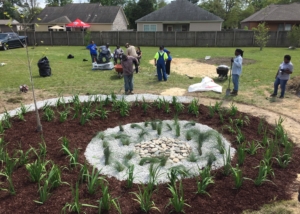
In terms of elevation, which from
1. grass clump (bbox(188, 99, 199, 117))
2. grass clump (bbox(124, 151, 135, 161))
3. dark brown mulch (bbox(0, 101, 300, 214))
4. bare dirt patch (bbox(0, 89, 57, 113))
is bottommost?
dark brown mulch (bbox(0, 101, 300, 214))

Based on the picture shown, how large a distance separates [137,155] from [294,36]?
2436cm

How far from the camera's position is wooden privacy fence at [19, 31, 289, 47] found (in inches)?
1097

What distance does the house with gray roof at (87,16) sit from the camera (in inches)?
1533

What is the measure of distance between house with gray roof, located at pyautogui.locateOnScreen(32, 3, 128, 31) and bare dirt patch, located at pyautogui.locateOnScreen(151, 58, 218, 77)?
25.8m

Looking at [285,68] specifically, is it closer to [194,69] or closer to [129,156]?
[194,69]

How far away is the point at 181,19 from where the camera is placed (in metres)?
34.1

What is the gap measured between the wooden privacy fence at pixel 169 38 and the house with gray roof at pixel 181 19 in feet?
18.6

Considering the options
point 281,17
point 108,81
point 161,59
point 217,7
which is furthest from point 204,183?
point 217,7

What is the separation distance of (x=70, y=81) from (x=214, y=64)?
827 centimetres

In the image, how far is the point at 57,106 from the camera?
24.1 feet

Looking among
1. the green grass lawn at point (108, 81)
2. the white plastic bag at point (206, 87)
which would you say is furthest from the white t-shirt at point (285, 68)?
the white plastic bag at point (206, 87)

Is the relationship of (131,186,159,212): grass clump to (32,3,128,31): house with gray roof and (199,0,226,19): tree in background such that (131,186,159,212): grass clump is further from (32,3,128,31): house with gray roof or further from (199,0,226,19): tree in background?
(199,0,226,19): tree in background

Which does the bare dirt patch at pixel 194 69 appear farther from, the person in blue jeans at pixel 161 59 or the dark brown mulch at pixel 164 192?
the dark brown mulch at pixel 164 192

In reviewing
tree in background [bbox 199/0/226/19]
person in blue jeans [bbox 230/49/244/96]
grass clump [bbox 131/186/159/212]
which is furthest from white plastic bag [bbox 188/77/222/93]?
tree in background [bbox 199/0/226/19]
